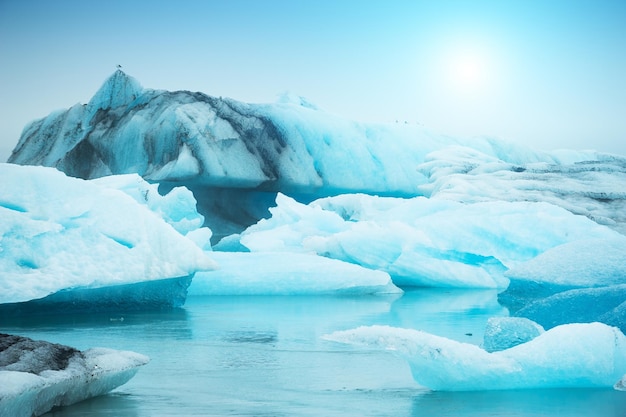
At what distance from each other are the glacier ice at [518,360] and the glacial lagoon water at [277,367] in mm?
54

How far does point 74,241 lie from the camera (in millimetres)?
5922

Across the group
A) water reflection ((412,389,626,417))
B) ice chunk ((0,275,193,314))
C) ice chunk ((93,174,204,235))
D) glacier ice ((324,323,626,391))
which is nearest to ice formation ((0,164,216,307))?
ice chunk ((0,275,193,314))

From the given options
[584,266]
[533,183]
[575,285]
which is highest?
[533,183]

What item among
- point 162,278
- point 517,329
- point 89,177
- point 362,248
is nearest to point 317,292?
point 362,248

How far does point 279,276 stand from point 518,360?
486 cm

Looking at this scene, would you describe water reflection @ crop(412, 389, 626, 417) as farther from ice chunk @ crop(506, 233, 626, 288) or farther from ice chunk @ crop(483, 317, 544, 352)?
ice chunk @ crop(506, 233, 626, 288)

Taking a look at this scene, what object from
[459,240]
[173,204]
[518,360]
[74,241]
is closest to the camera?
[518,360]

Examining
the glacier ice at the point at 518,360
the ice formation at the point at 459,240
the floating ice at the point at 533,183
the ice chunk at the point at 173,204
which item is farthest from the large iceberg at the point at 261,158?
the glacier ice at the point at 518,360

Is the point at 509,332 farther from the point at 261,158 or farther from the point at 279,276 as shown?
the point at 261,158

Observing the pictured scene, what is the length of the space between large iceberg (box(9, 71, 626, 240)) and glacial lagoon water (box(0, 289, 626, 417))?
5.32m

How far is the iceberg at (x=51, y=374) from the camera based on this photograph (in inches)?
102

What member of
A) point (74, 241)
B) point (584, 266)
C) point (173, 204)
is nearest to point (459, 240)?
point (584, 266)

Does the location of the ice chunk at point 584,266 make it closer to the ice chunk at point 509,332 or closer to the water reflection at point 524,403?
the ice chunk at point 509,332

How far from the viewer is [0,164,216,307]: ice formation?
18.4ft
